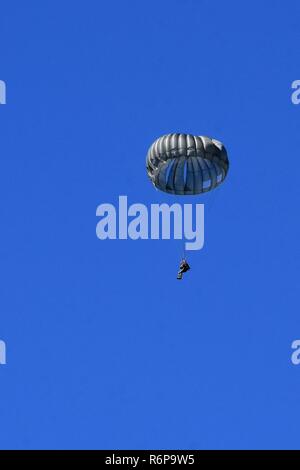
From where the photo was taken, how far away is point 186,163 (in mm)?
93125

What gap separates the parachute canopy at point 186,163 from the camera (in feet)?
294

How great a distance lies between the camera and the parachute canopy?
89.6 meters

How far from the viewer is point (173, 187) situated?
92938mm

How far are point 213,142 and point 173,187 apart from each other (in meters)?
3.94

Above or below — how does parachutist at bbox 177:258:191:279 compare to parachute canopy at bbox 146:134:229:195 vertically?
below

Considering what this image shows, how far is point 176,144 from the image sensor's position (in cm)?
8956

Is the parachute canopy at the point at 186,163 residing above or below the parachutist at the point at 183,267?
above
